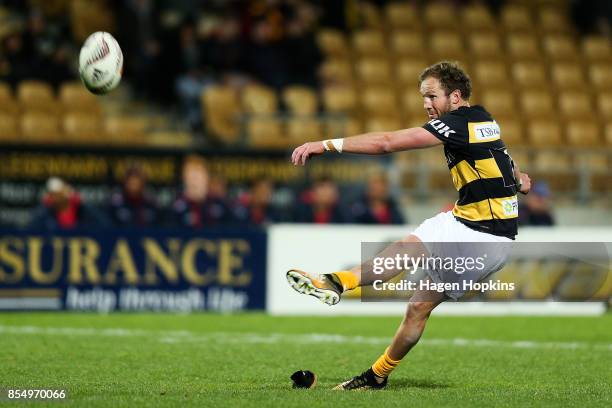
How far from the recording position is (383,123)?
19562 millimetres

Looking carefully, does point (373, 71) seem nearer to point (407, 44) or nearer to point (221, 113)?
point (407, 44)

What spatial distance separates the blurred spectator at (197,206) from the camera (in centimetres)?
1539

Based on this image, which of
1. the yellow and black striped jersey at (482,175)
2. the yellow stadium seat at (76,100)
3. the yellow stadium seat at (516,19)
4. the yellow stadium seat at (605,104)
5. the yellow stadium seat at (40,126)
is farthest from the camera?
the yellow stadium seat at (516,19)

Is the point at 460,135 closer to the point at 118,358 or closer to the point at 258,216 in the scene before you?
the point at 118,358

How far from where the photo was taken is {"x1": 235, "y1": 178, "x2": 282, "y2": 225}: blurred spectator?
51.7ft

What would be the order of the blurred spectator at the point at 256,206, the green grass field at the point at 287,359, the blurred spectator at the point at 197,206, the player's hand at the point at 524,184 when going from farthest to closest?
the blurred spectator at the point at 256,206 → the blurred spectator at the point at 197,206 → the player's hand at the point at 524,184 → the green grass field at the point at 287,359

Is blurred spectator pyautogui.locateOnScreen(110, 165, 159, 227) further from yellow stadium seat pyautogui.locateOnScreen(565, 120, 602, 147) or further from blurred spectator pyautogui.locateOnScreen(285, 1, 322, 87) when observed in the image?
yellow stadium seat pyautogui.locateOnScreen(565, 120, 602, 147)

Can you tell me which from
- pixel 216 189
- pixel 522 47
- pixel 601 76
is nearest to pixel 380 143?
pixel 216 189

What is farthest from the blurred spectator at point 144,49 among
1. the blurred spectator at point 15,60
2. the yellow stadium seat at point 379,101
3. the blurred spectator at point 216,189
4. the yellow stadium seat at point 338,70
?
the yellow stadium seat at point 379,101

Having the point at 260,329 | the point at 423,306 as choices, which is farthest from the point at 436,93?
the point at 260,329

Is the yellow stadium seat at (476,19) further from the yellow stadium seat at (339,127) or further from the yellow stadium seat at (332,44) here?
the yellow stadium seat at (339,127)

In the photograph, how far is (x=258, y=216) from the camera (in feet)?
52.1

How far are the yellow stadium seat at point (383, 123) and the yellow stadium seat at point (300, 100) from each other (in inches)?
35.7

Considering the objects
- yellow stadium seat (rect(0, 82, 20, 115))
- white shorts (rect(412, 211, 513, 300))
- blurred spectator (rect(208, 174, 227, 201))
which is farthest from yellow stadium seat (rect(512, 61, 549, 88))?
white shorts (rect(412, 211, 513, 300))
